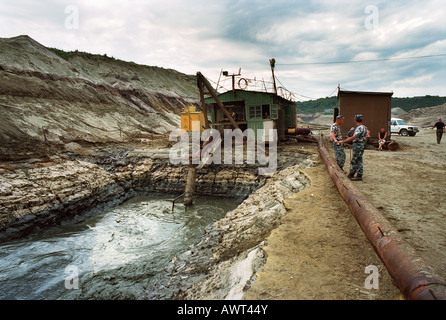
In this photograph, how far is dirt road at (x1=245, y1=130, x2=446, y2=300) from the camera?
9.51 feet

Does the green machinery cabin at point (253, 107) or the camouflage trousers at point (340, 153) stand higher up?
the green machinery cabin at point (253, 107)

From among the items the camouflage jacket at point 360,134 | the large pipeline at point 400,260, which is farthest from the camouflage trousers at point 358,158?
the large pipeline at point 400,260

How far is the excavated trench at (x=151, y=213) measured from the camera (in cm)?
439

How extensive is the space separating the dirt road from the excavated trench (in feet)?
1.25

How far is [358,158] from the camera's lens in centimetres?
717

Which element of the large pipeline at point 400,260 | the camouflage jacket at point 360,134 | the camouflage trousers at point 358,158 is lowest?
the large pipeline at point 400,260

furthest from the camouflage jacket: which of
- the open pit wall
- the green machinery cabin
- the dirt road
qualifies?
the green machinery cabin

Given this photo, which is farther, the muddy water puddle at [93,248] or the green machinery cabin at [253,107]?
the green machinery cabin at [253,107]

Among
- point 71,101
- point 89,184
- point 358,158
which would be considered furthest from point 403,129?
point 71,101

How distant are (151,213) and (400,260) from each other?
9922 millimetres
